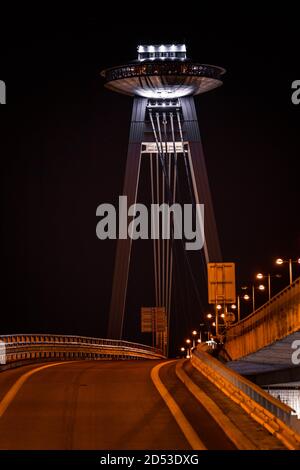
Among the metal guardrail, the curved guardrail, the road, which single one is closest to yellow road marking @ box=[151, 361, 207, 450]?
the road

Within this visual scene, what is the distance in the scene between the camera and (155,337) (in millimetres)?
135625

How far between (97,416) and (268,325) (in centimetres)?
2367

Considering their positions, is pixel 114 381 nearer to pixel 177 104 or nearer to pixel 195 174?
pixel 195 174

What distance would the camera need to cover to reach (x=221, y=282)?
68375 millimetres

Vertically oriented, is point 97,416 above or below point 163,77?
below

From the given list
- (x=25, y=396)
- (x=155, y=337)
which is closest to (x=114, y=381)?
(x=25, y=396)

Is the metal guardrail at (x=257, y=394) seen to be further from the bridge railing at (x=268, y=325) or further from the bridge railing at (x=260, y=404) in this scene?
the bridge railing at (x=268, y=325)

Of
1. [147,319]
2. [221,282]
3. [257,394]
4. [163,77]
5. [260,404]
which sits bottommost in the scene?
[260,404]

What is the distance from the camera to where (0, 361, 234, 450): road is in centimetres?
2198

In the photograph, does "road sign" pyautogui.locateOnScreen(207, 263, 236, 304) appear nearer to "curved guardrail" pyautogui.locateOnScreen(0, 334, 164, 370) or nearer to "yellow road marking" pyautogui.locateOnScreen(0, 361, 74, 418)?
"curved guardrail" pyautogui.locateOnScreen(0, 334, 164, 370)

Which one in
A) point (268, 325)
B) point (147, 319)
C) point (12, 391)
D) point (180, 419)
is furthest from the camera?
point (147, 319)

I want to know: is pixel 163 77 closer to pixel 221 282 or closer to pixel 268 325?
pixel 221 282

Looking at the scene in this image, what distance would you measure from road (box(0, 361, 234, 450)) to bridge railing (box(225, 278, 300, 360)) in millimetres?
6240

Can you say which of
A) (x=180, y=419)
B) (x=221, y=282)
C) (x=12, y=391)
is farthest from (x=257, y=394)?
(x=221, y=282)
